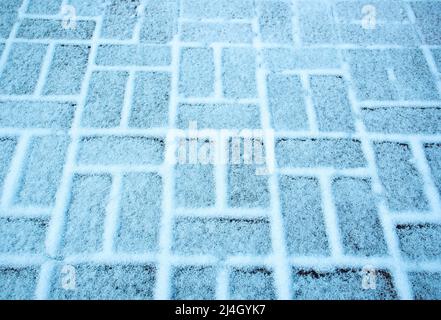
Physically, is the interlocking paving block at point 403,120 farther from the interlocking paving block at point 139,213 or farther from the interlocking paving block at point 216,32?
the interlocking paving block at point 139,213

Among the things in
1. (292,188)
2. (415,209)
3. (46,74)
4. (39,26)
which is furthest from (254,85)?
(39,26)

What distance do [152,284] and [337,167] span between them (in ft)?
3.69

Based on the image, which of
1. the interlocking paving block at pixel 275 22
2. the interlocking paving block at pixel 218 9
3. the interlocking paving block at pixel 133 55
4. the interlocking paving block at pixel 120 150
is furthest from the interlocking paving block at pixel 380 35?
the interlocking paving block at pixel 120 150

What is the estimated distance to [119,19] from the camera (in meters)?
2.55

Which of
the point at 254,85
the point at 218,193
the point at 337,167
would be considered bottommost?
the point at 218,193

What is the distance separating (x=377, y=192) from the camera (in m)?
1.87

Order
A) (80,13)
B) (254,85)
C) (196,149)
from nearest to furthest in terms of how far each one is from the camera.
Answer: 1. (196,149)
2. (254,85)
3. (80,13)

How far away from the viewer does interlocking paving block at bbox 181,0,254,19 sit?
8.54ft

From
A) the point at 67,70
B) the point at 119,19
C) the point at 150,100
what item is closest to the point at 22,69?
the point at 67,70

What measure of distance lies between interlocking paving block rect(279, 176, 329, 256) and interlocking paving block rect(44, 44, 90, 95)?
139 centimetres

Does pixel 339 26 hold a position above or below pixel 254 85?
above

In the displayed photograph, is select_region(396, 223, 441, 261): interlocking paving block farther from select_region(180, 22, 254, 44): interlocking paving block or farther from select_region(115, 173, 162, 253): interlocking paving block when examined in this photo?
select_region(180, 22, 254, 44): interlocking paving block

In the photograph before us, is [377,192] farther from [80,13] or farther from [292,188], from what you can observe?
[80,13]

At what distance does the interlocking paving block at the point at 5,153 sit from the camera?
6.16ft
